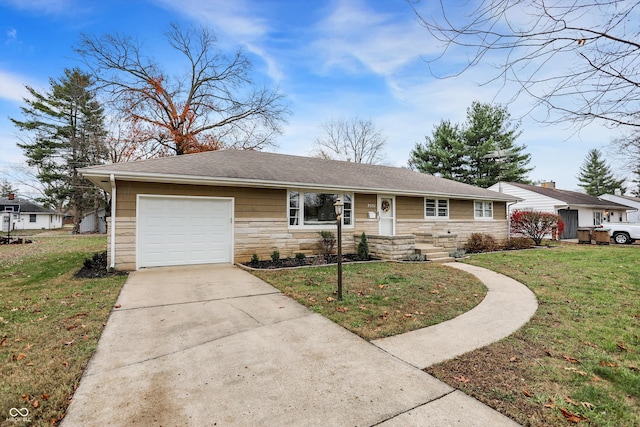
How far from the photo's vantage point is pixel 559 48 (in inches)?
85.4

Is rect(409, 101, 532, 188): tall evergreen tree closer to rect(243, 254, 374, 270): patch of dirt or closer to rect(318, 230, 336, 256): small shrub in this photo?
rect(318, 230, 336, 256): small shrub

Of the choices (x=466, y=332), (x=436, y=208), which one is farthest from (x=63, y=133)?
(x=466, y=332)

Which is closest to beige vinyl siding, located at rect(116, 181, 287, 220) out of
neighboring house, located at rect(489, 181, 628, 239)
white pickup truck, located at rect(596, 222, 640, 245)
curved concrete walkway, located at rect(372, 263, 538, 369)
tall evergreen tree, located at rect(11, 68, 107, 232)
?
curved concrete walkway, located at rect(372, 263, 538, 369)

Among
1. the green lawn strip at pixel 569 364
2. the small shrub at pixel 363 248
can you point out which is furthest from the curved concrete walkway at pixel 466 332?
the small shrub at pixel 363 248

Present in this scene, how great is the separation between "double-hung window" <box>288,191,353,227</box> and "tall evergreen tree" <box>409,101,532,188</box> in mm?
21888

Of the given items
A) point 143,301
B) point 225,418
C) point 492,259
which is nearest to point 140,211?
point 143,301

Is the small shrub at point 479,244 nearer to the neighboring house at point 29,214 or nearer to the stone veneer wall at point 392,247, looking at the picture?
the stone veneer wall at point 392,247

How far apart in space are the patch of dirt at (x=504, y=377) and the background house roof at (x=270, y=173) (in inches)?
278

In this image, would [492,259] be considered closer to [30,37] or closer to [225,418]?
[225,418]

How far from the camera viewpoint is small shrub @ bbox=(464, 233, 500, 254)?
13353 millimetres

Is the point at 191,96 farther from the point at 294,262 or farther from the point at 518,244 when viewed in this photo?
the point at 518,244

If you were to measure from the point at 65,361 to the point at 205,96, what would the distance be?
910 inches

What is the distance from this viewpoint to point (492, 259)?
33.8ft

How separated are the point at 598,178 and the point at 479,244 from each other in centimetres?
4650
